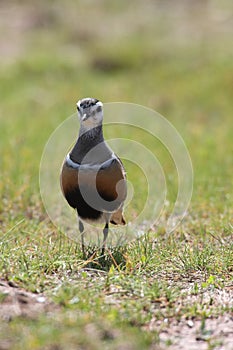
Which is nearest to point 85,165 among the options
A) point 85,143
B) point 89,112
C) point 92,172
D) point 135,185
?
point 92,172

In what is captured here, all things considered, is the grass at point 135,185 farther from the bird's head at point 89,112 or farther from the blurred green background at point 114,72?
the bird's head at point 89,112

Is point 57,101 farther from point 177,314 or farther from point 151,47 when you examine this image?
point 177,314

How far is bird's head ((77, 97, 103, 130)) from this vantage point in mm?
4383

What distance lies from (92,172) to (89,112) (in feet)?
1.36

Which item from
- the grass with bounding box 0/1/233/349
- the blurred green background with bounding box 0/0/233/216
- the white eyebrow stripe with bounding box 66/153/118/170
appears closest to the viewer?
the grass with bounding box 0/1/233/349

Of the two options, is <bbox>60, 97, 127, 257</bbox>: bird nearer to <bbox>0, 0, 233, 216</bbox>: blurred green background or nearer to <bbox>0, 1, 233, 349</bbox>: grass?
<bbox>0, 1, 233, 349</bbox>: grass

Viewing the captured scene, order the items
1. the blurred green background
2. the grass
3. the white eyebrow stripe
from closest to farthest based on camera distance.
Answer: the grass < the white eyebrow stripe < the blurred green background

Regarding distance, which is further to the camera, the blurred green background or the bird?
the blurred green background

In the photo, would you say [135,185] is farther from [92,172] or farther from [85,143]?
[92,172]

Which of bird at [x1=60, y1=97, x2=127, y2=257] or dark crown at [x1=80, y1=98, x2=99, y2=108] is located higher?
dark crown at [x1=80, y1=98, x2=99, y2=108]

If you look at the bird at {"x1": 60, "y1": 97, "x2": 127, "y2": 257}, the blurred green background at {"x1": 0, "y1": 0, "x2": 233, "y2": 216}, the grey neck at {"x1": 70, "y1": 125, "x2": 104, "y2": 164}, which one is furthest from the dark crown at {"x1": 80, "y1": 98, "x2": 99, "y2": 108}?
the blurred green background at {"x1": 0, "y1": 0, "x2": 233, "y2": 216}

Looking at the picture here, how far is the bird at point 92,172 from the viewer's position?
430cm

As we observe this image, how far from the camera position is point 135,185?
6.79 m

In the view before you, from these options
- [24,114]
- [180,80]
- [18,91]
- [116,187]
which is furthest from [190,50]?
[116,187]
